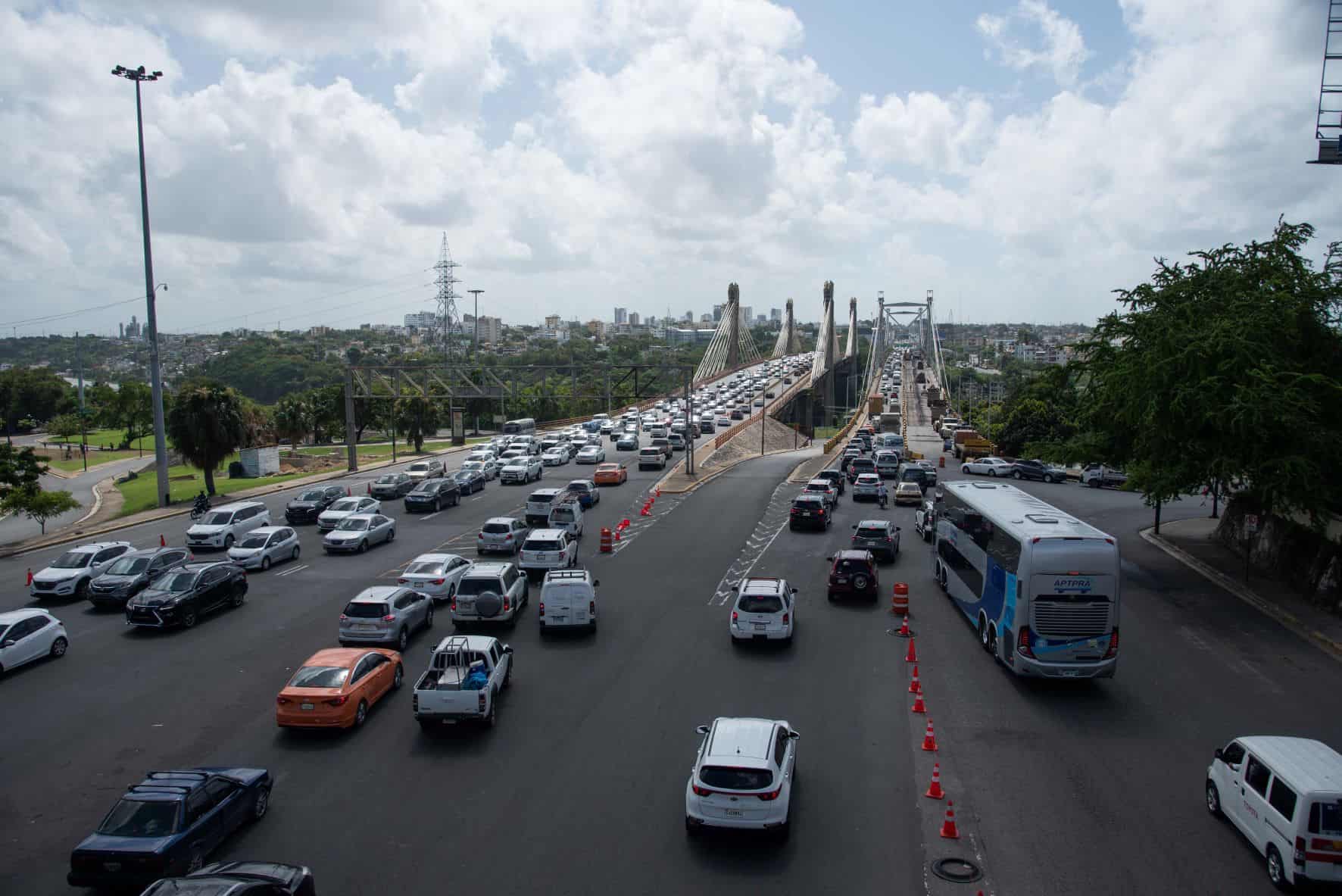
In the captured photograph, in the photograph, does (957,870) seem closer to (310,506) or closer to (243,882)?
(243,882)

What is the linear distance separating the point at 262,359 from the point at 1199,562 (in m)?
192

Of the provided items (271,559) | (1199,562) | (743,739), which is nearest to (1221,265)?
(1199,562)

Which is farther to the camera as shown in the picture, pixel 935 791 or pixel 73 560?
pixel 73 560

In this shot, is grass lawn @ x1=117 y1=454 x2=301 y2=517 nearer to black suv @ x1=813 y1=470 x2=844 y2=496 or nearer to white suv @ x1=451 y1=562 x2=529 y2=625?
white suv @ x1=451 y1=562 x2=529 y2=625

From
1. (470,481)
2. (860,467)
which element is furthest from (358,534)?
(860,467)

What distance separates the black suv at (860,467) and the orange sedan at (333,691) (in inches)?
1512

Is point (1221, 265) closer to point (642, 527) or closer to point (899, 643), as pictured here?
point (899, 643)

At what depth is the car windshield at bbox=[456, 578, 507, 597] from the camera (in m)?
21.8

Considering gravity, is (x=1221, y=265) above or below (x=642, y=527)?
above

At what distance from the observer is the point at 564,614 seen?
842 inches

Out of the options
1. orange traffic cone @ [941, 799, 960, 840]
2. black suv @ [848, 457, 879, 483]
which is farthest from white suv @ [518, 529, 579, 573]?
black suv @ [848, 457, 879, 483]

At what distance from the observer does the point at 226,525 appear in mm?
33156

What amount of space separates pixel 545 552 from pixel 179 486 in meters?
42.1

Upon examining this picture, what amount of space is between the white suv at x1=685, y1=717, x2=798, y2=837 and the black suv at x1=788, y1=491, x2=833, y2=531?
24854mm
